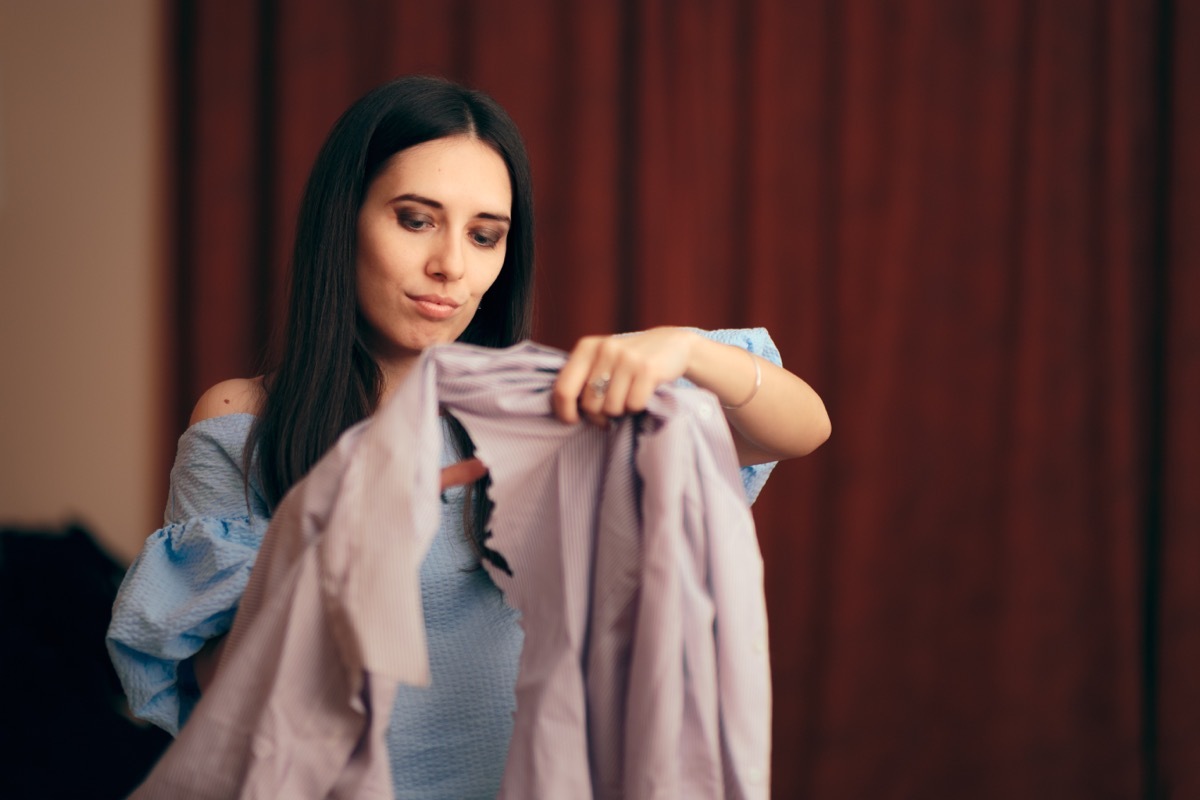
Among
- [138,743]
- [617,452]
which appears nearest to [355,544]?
[617,452]

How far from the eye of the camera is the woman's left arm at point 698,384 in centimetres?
76

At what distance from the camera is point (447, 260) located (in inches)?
41.8

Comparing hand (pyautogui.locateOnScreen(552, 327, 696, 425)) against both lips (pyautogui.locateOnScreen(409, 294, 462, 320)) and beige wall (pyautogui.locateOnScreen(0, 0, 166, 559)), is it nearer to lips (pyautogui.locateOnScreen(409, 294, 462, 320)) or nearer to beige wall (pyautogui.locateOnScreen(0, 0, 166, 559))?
lips (pyautogui.locateOnScreen(409, 294, 462, 320))

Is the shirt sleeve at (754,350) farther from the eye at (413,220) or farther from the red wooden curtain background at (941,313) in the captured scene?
the red wooden curtain background at (941,313)

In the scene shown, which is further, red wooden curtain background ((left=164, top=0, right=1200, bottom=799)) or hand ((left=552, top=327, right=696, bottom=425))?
red wooden curtain background ((left=164, top=0, right=1200, bottom=799))

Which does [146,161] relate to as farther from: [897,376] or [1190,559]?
[1190,559]

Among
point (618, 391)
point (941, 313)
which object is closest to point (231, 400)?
point (618, 391)

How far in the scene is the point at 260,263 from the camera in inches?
81.9

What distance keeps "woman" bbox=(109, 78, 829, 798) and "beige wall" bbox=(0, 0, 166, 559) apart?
1096 mm

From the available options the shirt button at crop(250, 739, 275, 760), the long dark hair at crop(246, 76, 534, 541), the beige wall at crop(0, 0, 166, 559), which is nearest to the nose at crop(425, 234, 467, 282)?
the long dark hair at crop(246, 76, 534, 541)

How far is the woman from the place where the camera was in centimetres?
94

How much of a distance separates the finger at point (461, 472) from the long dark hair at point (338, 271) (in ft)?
0.85

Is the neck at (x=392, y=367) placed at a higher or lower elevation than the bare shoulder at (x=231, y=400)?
higher

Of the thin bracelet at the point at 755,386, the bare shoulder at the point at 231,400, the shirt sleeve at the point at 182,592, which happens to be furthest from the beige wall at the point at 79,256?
the thin bracelet at the point at 755,386
